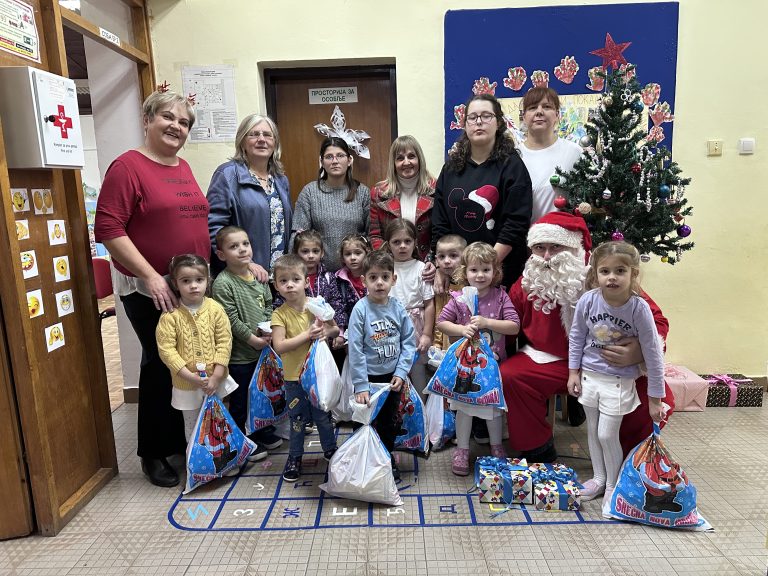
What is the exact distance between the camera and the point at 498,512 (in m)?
2.15

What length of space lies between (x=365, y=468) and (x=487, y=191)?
4.70 ft

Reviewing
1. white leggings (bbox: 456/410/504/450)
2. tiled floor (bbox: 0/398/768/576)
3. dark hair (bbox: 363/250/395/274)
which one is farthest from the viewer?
white leggings (bbox: 456/410/504/450)

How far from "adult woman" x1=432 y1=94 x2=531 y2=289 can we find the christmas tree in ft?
0.77

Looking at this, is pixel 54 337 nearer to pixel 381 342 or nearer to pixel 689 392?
pixel 381 342

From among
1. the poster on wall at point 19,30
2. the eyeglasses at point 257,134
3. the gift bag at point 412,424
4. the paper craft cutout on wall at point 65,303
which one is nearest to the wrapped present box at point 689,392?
the gift bag at point 412,424

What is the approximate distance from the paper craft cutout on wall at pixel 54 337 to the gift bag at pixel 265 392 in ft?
2.82

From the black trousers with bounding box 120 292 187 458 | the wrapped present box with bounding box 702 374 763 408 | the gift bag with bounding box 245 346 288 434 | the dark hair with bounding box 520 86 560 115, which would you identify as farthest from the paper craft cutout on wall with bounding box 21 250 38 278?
the wrapped present box with bounding box 702 374 763 408

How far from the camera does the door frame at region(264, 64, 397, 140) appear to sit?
3.44m

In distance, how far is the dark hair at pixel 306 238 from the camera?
266 centimetres

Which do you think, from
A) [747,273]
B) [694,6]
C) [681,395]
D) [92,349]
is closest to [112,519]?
[92,349]

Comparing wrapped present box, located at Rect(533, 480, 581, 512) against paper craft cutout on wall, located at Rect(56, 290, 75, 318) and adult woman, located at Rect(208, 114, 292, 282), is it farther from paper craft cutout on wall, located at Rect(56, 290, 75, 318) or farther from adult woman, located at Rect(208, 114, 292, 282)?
paper craft cutout on wall, located at Rect(56, 290, 75, 318)

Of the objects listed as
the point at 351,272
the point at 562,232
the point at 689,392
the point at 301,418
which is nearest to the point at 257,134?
the point at 351,272

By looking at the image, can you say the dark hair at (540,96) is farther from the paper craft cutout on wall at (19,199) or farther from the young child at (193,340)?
the paper craft cutout on wall at (19,199)

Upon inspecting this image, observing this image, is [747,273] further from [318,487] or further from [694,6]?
[318,487]
